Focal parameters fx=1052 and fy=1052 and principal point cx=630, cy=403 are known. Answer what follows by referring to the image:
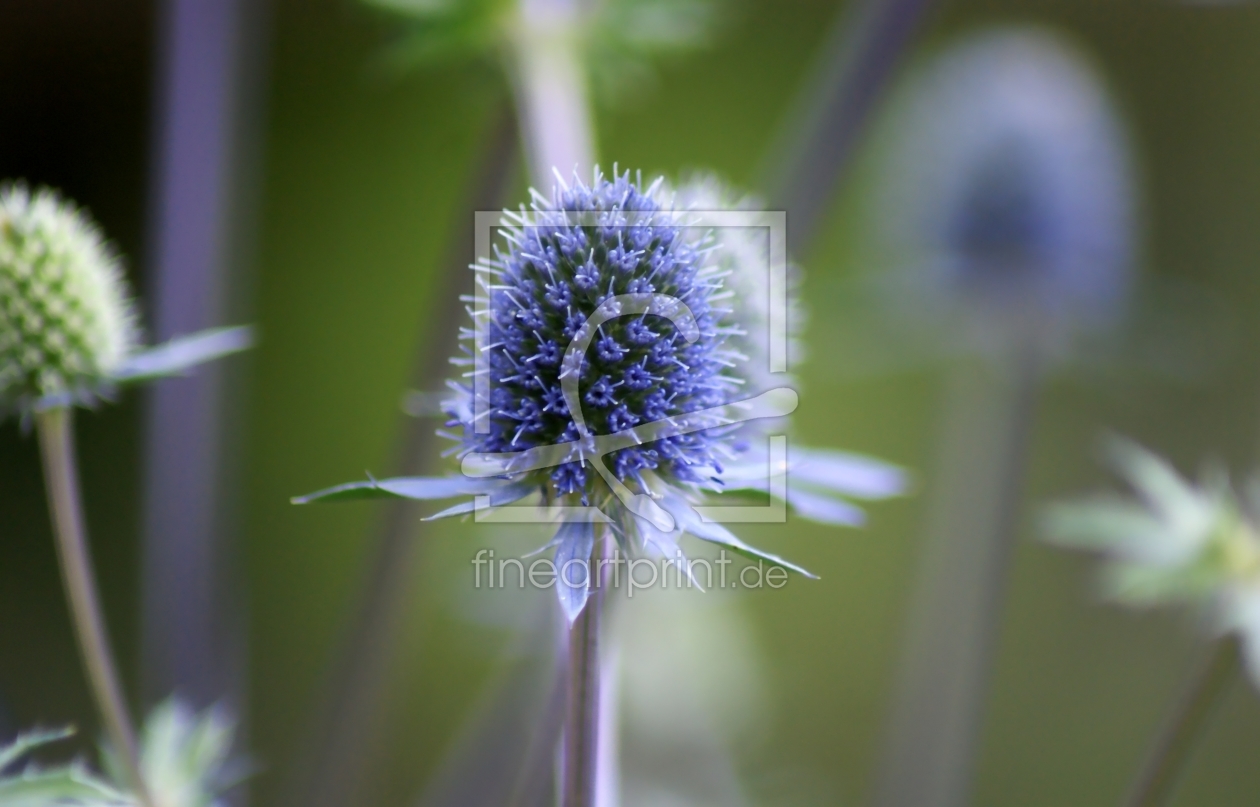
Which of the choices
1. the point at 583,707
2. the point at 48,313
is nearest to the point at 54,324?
the point at 48,313

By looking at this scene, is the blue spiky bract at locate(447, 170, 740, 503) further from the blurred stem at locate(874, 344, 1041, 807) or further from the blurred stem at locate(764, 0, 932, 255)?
the blurred stem at locate(874, 344, 1041, 807)

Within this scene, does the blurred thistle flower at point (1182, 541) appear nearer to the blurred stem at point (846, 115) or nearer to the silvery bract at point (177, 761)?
the blurred stem at point (846, 115)

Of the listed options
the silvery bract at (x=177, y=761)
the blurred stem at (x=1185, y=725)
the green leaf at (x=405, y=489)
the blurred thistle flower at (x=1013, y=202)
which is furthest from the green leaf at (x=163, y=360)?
the blurred thistle flower at (x=1013, y=202)

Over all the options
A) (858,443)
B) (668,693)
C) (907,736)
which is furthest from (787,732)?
(907,736)

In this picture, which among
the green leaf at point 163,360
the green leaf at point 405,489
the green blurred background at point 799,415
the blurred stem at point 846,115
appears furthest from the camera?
the green blurred background at point 799,415

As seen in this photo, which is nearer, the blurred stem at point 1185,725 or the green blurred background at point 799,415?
the blurred stem at point 1185,725
